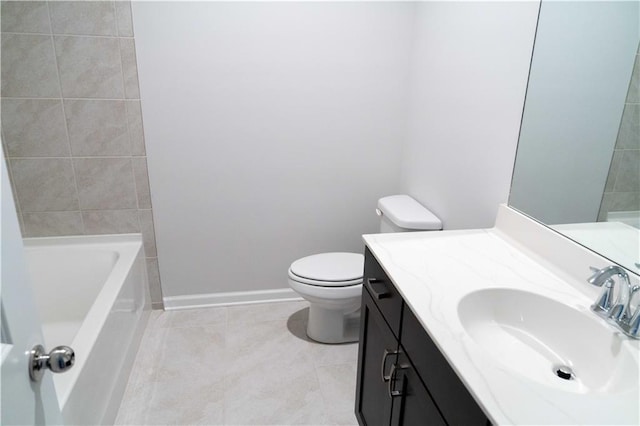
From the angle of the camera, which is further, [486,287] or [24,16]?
[24,16]

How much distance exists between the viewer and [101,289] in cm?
206

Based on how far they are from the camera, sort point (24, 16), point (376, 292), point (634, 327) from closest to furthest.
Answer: point (634, 327), point (376, 292), point (24, 16)

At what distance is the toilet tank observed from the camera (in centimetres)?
192

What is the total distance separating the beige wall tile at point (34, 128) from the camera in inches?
77.4

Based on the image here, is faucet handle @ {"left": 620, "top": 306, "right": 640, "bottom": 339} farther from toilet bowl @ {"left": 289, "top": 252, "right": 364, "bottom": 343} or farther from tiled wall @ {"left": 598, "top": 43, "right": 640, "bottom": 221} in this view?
toilet bowl @ {"left": 289, "top": 252, "right": 364, "bottom": 343}

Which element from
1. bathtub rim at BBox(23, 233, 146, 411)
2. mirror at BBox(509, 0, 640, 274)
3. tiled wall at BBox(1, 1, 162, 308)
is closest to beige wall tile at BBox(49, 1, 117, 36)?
tiled wall at BBox(1, 1, 162, 308)

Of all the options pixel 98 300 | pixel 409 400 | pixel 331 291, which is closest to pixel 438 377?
pixel 409 400

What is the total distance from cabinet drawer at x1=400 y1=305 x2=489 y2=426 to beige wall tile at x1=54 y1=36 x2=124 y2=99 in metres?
1.83

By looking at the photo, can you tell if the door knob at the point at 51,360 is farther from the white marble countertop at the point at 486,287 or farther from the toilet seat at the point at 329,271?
the toilet seat at the point at 329,271

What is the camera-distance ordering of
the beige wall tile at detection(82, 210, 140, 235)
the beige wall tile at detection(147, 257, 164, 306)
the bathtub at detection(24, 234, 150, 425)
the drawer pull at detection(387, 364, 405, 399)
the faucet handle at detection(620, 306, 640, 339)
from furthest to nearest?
the beige wall tile at detection(147, 257, 164, 306)
the beige wall tile at detection(82, 210, 140, 235)
the bathtub at detection(24, 234, 150, 425)
the drawer pull at detection(387, 364, 405, 399)
the faucet handle at detection(620, 306, 640, 339)

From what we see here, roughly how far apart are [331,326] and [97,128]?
1.61 metres

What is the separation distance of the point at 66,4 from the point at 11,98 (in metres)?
0.53

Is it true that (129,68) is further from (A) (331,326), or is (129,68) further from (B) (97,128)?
(A) (331,326)

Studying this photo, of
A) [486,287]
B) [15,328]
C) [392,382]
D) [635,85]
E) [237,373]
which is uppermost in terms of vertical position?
[635,85]
